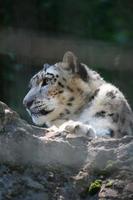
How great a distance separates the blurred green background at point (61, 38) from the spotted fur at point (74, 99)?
200cm

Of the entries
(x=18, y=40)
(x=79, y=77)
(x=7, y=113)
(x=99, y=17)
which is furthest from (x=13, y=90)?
(x=7, y=113)

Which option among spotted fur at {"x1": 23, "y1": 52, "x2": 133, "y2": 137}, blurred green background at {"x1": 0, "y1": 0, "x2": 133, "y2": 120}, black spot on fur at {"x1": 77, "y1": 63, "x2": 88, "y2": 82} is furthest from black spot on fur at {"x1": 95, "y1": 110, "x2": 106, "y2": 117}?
blurred green background at {"x1": 0, "y1": 0, "x2": 133, "y2": 120}

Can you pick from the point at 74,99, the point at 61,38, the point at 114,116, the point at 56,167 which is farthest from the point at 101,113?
the point at 61,38

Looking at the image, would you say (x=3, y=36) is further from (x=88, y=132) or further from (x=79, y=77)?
(x=88, y=132)

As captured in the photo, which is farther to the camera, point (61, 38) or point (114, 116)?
point (61, 38)

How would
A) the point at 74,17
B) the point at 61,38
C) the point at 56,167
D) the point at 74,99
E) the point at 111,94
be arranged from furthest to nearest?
the point at 74,17, the point at 61,38, the point at 74,99, the point at 111,94, the point at 56,167

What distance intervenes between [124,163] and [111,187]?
0.37 feet

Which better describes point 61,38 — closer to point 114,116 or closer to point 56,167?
point 114,116

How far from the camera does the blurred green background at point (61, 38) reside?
26.1 feet

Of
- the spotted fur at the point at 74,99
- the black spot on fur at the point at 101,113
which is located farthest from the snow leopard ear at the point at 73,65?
the black spot on fur at the point at 101,113

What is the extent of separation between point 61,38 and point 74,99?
10.1 ft

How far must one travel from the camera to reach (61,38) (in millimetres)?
8352

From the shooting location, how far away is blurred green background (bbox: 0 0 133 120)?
7953mm

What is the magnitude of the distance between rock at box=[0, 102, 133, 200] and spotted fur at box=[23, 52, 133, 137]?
138 centimetres
